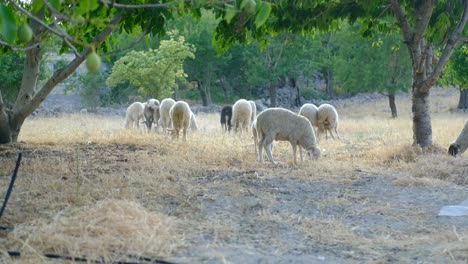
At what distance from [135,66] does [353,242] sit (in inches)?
1155

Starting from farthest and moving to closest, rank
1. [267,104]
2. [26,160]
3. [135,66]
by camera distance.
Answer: [267,104] → [135,66] → [26,160]

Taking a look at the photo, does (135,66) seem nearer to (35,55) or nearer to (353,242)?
(35,55)

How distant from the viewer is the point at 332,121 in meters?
20.3

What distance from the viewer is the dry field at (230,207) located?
574 cm


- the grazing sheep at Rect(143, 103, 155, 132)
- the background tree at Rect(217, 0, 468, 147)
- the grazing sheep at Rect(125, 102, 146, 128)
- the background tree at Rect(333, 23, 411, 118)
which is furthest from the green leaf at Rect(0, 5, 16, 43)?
the background tree at Rect(333, 23, 411, 118)

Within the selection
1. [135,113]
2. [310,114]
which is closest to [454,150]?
[310,114]

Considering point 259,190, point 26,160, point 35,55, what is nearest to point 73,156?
point 26,160

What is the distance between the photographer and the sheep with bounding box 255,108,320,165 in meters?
12.7

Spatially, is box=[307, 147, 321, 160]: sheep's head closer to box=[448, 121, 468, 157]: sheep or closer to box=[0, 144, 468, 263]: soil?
box=[0, 144, 468, 263]: soil

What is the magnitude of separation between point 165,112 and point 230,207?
564 inches

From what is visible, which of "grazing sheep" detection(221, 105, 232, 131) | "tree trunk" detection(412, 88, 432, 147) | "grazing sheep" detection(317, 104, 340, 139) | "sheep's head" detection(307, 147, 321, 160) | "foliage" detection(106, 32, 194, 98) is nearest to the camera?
"sheep's head" detection(307, 147, 321, 160)

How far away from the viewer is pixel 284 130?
41.9 feet

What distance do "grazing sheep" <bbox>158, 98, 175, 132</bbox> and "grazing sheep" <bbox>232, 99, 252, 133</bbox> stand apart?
2280mm

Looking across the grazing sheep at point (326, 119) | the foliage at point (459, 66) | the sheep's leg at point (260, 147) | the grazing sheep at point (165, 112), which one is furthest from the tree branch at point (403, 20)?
the foliage at point (459, 66)
